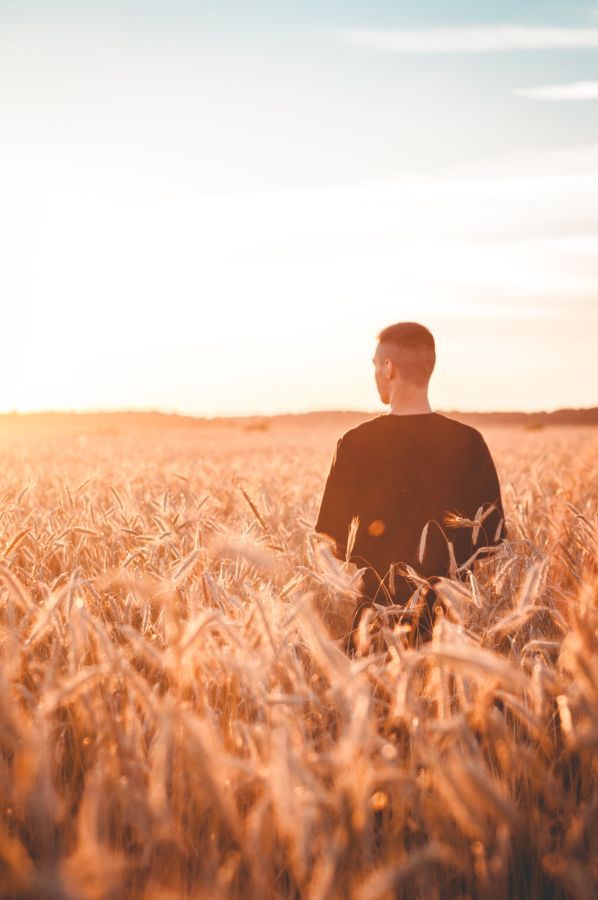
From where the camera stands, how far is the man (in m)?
3.17

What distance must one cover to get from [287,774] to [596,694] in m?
0.53

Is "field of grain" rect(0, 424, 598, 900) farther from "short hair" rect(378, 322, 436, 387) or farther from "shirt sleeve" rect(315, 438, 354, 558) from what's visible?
"short hair" rect(378, 322, 436, 387)

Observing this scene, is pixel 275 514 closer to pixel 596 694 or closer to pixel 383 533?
pixel 383 533

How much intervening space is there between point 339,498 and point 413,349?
2.40ft

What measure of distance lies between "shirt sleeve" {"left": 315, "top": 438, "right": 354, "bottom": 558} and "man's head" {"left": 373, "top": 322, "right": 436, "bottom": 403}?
1.23ft

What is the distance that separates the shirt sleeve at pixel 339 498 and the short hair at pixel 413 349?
0.43m

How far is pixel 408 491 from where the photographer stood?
3.23 meters

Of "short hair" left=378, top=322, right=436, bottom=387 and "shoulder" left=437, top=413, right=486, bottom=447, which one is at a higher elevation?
"short hair" left=378, top=322, right=436, bottom=387

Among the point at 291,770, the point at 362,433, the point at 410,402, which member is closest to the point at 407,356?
the point at 410,402

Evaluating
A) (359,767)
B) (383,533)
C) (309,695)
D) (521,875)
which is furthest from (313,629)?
(383,533)

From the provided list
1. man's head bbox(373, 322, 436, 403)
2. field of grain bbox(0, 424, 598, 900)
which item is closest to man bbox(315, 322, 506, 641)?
man's head bbox(373, 322, 436, 403)

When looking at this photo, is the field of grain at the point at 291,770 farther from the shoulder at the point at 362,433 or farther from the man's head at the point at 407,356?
the man's head at the point at 407,356

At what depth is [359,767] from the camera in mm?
1160

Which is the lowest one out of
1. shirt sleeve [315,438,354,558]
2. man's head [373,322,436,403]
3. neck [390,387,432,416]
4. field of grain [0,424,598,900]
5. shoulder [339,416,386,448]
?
field of grain [0,424,598,900]
